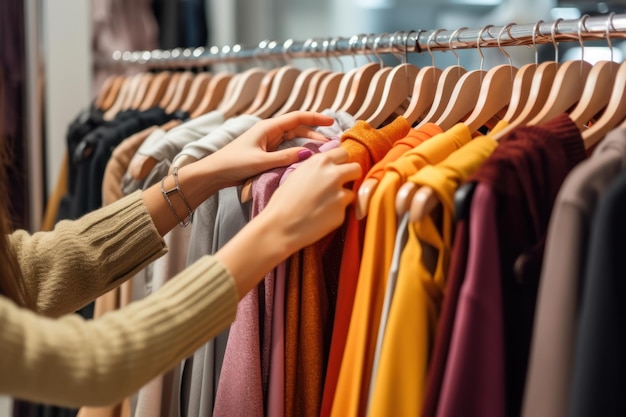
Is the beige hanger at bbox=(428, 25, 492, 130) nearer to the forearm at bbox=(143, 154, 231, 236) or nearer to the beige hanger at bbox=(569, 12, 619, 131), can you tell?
the beige hanger at bbox=(569, 12, 619, 131)

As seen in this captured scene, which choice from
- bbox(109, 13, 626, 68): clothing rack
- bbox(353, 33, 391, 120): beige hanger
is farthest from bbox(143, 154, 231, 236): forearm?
bbox(109, 13, 626, 68): clothing rack

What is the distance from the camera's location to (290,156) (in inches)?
37.1

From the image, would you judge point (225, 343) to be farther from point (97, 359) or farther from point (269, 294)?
point (97, 359)

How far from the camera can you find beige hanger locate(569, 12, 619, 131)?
0.92 meters

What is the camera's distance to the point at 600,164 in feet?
2.22

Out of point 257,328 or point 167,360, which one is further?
point 257,328

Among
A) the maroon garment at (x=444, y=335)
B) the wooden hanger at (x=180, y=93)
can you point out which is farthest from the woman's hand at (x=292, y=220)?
the wooden hanger at (x=180, y=93)

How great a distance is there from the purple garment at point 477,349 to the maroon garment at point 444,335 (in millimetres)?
14

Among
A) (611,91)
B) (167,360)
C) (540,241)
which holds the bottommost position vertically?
(167,360)

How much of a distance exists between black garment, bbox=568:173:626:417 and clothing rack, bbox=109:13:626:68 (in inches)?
13.3

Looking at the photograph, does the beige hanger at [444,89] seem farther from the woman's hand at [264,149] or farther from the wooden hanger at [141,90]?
the wooden hanger at [141,90]

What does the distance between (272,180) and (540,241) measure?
0.33m

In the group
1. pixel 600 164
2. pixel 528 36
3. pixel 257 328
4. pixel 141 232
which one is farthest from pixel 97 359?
pixel 528 36

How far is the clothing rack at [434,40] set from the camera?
35.8 inches
